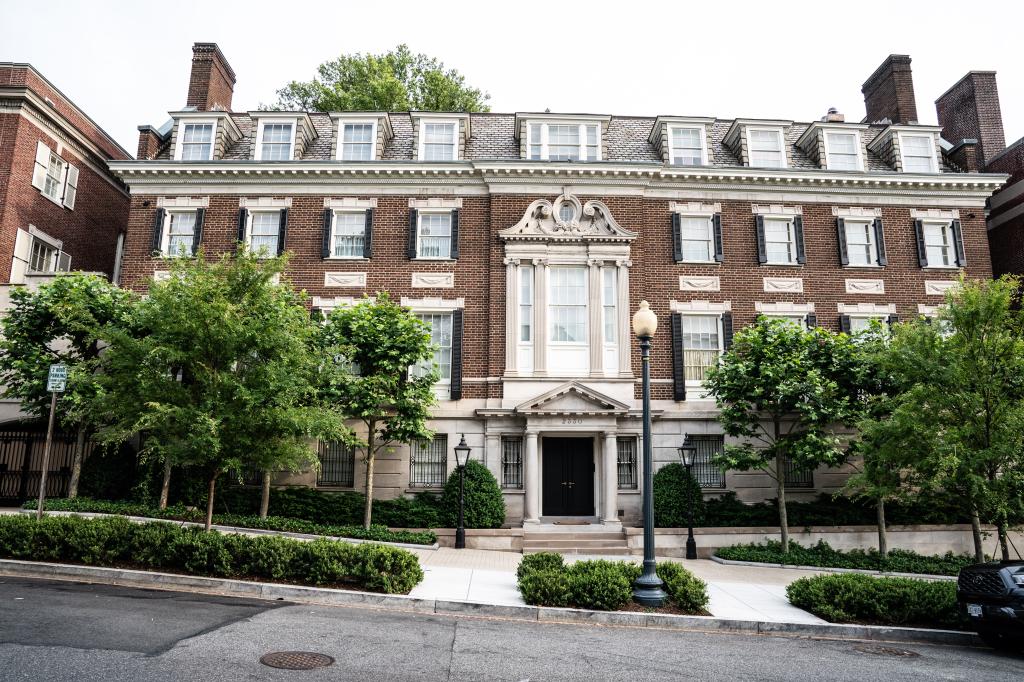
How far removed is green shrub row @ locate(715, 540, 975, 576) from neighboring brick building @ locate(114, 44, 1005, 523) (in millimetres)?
2748

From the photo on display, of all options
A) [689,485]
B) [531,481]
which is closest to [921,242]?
[689,485]

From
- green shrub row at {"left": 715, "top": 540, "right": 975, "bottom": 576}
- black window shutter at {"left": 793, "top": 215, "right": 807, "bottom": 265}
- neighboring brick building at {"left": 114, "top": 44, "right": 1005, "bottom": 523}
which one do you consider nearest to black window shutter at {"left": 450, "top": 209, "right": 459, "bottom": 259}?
neighboring brick building at {"left": 114, "top": 44, "right": 1005, "bottom": 523}

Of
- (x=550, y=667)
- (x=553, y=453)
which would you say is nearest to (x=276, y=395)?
(x=550, y=667)

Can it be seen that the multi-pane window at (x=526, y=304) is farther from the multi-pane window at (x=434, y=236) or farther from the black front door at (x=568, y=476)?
the black front door at (x=568, y=476)

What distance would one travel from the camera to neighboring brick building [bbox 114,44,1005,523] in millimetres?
19859

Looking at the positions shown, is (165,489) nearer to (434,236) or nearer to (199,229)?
(199,229)

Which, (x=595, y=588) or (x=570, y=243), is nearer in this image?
(x=595, y=588)

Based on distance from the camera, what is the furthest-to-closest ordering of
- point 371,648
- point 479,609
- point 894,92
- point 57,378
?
point 894,92 → point 57,378 → point 479,609 → point 371,648

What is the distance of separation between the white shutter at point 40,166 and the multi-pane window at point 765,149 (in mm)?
24535

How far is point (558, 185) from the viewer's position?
21.1 m

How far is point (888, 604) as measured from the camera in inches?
406

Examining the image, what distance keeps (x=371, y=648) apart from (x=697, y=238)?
57.6 feet

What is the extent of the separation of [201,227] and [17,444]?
28.5 ft

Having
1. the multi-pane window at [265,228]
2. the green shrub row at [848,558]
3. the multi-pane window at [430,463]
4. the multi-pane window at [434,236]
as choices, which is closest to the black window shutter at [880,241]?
the green shrub row at [848,558]
